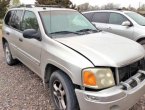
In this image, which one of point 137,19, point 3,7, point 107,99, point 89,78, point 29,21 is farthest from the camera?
point 3,7

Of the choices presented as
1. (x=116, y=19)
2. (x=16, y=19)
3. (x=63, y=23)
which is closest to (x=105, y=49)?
(x=63, y=23)

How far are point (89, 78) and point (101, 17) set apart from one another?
6.34 meters

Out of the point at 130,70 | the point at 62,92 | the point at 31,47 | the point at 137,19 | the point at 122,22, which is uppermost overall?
the point at 137,19

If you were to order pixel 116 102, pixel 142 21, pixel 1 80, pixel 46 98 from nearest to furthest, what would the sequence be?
pixel 116 102
pixel 46 98
pixel 1 80
pixel 142 21

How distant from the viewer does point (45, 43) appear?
394 cm

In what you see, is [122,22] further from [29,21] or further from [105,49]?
[105,49]

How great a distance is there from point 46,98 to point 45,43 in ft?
3.69

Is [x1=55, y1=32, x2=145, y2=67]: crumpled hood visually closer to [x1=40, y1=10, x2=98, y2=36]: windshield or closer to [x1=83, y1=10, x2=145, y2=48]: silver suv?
[x1=40, y1=10, x2=98, y2=36]: windshield

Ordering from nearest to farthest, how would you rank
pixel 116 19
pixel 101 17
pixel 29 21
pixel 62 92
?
pixel 62 92 < pixel 29 21 < pixel 116 19 < pixel 101 17

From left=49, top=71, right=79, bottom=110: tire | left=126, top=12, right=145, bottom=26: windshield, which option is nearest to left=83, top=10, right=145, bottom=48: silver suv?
left=126, top=12, right=145, bottom=26: windshield

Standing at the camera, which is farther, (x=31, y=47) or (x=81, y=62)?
(x=31, y=47)

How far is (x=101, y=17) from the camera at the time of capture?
8984mm

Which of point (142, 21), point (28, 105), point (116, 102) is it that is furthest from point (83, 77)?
point (142, 21)

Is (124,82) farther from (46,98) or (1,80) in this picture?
(1,80)
